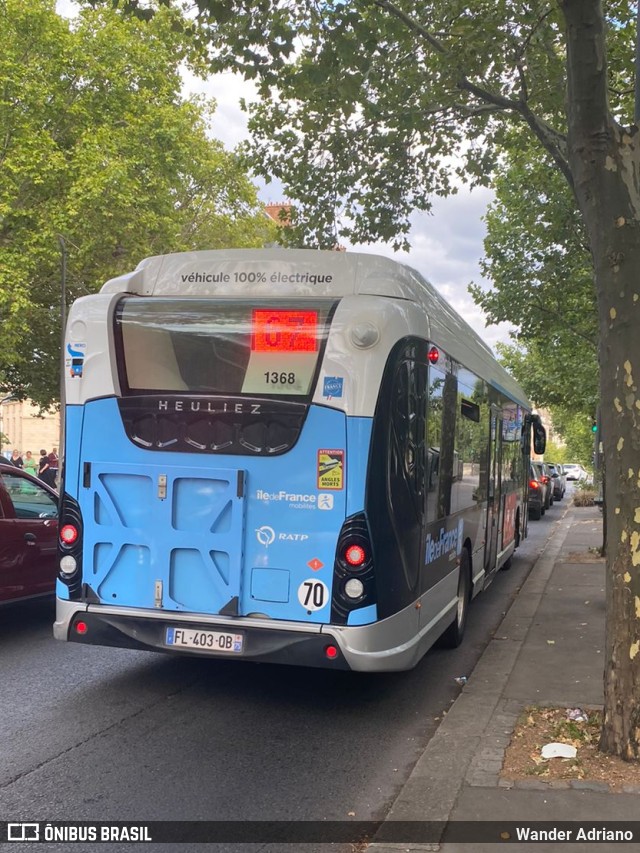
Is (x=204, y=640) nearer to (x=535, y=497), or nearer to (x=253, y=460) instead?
(x=253, y=460)

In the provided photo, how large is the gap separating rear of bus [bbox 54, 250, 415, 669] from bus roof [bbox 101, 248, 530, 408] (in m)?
0.01

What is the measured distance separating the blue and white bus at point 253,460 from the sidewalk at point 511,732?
0.65m

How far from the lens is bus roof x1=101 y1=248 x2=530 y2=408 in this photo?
492cm

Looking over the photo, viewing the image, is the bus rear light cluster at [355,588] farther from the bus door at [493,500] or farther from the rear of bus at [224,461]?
the bus door at [493,500]

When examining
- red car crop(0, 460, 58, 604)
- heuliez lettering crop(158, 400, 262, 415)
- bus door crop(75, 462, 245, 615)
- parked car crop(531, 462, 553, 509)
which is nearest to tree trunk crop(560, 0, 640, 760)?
Answer: heuliez lettering crop(158, 400, 262, 415)

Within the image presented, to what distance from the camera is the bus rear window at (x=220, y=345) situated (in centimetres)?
482

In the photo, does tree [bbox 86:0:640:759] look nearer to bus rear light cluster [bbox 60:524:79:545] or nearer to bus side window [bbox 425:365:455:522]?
bus side window [bbox 425:365:455:522]

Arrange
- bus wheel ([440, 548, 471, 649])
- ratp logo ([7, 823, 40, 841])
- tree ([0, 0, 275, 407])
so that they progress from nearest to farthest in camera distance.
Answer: ratp logo ([7, 823, 40, 841]), bus wheel ([440, 548, 471, 649]), tree ([0, 0, 275, 407])

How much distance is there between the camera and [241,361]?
16.3 feet

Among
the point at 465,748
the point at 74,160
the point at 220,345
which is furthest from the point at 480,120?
the point at 74,160

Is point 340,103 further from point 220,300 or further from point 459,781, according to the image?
point 459,781

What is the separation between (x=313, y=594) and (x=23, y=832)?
1.97m

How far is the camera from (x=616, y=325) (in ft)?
13.7

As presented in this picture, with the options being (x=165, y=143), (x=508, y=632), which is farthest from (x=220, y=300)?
(x=165, y=143)
